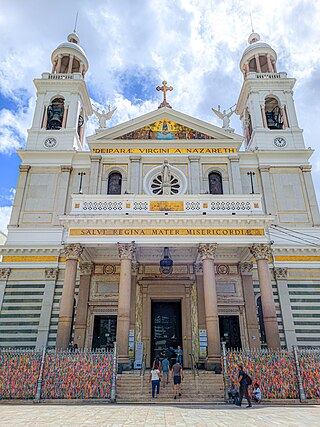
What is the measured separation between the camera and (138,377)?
508 inches

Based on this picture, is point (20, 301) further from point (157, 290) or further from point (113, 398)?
point (113, 398)

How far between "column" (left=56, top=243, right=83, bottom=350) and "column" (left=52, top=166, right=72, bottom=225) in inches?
216

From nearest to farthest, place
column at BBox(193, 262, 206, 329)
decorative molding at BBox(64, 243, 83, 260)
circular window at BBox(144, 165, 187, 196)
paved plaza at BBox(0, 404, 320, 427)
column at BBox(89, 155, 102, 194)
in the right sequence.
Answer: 1. paved plaza at BBox(0, 404, 320, 427)
2. decorative molding at BBox(64, 243, 83, 260)
3. column at BBox(193, 262, 206, 329)
4. column at BBox(89, 155, 102, 194)
5. circular window at BBox(144, 165, 187, 196)

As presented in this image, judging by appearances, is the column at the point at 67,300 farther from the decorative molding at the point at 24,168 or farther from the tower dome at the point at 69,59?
the tower dome at the point at 69,59

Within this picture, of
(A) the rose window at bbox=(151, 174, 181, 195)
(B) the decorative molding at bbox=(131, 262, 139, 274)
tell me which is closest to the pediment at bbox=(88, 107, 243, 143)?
(A) the rose window at bbox=(151, 174, 181, 195)

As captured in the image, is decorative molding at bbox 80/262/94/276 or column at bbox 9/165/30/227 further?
column at bbox 9/165/30/227

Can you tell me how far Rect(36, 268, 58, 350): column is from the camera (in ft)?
58.7

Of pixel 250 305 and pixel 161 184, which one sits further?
pixel 161 184

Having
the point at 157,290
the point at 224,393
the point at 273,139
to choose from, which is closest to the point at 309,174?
the point at 273,139

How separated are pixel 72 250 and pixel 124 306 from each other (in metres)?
3.64

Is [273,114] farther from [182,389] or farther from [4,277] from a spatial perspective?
[4,277]

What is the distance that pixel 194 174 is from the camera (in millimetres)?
21594

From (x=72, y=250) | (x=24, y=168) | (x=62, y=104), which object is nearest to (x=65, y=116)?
(x=62, y=104)

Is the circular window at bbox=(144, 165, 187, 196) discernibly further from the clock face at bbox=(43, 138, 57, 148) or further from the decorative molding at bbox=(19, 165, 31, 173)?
the decorative molding at bbox=(19, 165, 31, 173)
